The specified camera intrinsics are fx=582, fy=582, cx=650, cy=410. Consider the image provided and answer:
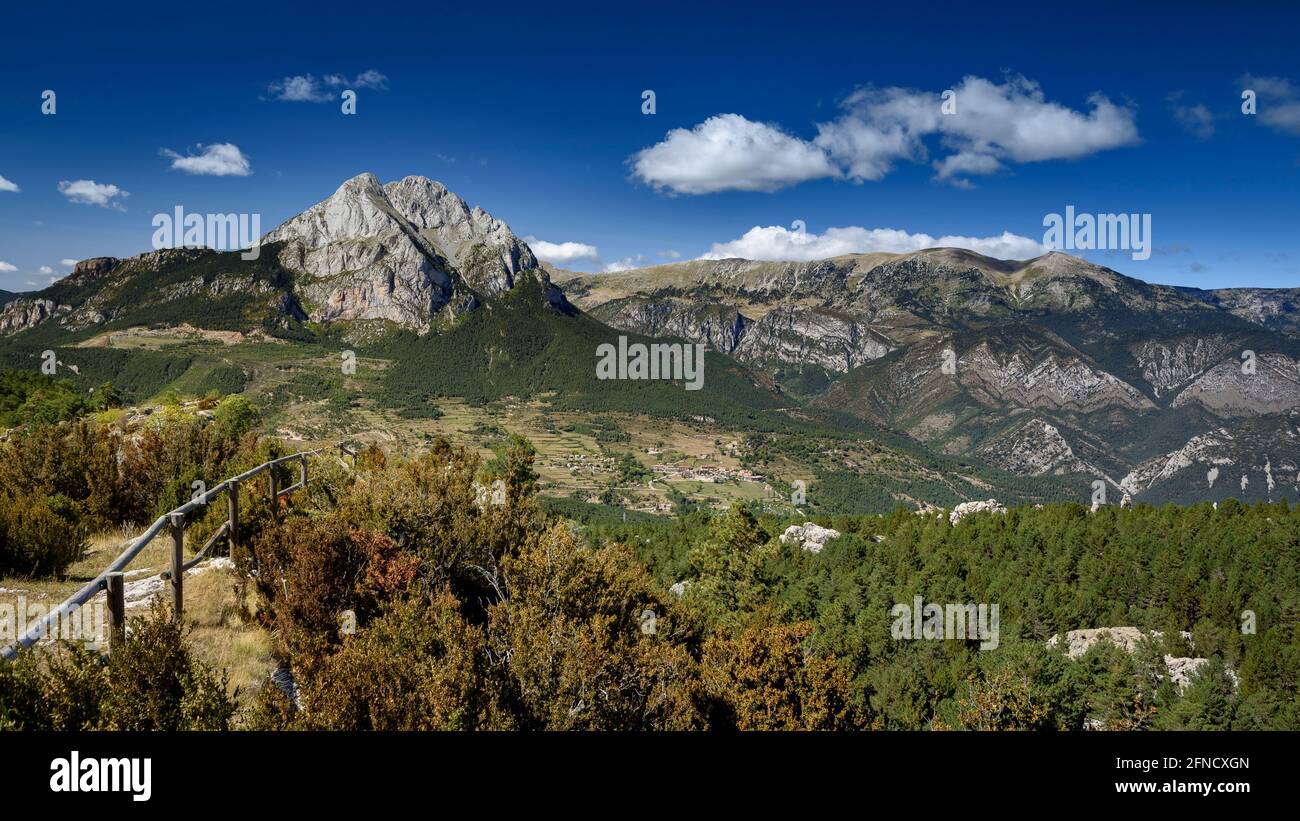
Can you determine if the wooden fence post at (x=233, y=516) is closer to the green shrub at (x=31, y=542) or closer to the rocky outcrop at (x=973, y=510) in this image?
the green shrub at (x=31, y=542)

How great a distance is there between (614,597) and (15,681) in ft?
29.8

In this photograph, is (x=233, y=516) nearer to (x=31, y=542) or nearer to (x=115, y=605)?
(x=31, y=542)

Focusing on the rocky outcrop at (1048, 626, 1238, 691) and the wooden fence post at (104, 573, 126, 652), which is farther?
the rocky outcrop at (1048, 626, 1238, 691)

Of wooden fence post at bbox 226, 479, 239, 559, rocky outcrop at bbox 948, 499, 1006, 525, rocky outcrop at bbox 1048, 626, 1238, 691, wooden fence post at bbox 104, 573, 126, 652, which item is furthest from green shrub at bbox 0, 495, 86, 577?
rocky outcrop at bbox 948, 499, 1006, 525

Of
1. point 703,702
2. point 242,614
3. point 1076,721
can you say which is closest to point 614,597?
point 703,702

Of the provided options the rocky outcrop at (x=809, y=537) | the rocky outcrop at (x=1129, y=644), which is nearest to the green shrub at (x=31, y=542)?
the rocky outcrop at (x=1129, y=644)

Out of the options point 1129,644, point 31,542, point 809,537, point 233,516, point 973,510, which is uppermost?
point 233,516

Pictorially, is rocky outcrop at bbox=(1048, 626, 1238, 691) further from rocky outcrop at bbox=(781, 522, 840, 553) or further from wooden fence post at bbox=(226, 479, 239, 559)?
wooden fence post at bbox=(226, 479, 239, 559)

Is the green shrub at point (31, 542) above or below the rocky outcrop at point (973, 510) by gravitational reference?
above

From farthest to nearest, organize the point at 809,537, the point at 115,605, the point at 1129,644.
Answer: the point at 809,537 < the point at 1129,644 < the point at 115,605

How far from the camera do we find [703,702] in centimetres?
1059

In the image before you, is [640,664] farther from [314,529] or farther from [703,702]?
[314,529]

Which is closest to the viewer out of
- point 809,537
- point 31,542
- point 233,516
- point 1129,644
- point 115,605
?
point 115,605

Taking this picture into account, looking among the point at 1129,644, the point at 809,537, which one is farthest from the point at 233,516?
the point at 809,537
